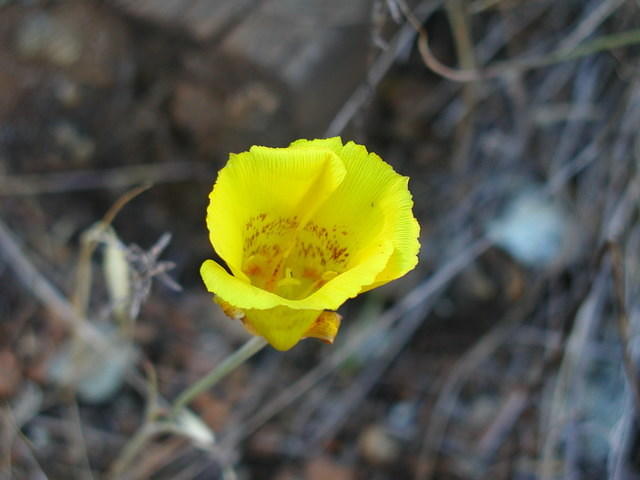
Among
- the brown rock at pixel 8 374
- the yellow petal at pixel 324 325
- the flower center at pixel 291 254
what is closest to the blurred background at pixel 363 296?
the brown rock at pixel 8 374

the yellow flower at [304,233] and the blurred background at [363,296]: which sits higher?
the blurred background at [363,296]

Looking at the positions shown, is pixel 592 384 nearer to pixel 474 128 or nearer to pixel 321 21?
pixel 474 128

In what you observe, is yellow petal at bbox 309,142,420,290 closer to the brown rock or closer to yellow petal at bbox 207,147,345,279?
yellow petal at bbox 207,147,345,279

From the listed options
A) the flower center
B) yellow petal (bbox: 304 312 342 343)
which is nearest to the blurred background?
the flower center

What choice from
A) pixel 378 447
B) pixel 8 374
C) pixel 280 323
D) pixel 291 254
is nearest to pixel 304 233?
pixel 291 254

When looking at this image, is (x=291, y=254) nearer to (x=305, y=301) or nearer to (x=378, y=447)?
(x=305, y=301)

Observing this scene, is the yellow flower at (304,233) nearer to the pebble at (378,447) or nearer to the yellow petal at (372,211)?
the yellow petal at (372,211)

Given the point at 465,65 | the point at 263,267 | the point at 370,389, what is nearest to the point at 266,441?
the point at 370,389
